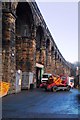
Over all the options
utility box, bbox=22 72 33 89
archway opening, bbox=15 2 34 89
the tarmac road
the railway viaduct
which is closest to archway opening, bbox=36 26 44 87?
the railway viaduct

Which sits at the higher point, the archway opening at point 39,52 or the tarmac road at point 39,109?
the archway opening at point 39,52

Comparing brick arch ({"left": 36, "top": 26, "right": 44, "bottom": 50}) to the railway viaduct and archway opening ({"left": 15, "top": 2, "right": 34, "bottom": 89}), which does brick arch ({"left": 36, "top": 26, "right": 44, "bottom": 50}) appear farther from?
archway opening ({"left": 15, "top": 2, "right": 34, "bottom": 89})

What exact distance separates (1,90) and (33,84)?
16.8m

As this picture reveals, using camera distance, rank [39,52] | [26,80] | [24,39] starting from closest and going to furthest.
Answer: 1. [26,80]
2. [24,39]
3. [39,52]

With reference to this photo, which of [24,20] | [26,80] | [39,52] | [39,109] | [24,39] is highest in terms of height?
[24,20]

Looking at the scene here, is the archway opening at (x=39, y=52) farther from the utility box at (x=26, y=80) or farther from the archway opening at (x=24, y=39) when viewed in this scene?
the utility box at (x=26, y=80)

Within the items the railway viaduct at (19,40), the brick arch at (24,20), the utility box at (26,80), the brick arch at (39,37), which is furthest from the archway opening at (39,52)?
the utility box at (26,80)

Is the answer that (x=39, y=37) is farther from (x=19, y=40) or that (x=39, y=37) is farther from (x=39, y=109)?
(x=39, y=109)

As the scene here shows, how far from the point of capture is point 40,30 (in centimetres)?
4825

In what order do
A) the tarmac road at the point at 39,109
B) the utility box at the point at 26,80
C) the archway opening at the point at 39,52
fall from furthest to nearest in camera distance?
the archway opening at the point at 39,52
the utility box at the point at 26,80
the tarmac road at the point at 39,109

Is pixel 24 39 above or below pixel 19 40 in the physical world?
above

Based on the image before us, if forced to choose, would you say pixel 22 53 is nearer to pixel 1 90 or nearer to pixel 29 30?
pixel 29 30

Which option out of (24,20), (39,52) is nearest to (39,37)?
(39,52)

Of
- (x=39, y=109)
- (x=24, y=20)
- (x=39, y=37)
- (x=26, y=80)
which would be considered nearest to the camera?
(x=39, y=109)
